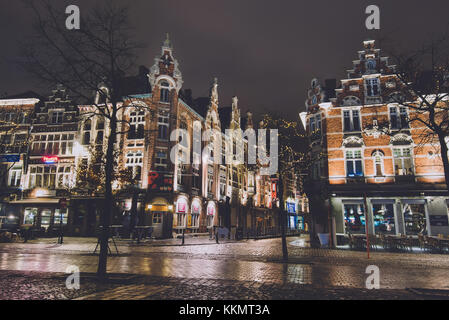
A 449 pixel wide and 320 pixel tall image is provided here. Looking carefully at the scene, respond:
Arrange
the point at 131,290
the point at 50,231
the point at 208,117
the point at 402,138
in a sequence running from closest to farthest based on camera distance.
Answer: the point at 131,290
the point at 402,138
the point at 50,231
the point at 208,117

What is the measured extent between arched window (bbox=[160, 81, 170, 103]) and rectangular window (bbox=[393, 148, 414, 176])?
72.5ft

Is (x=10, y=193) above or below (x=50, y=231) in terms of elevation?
above

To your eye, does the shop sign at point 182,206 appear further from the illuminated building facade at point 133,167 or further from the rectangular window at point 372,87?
the rectangular window at point 372,87

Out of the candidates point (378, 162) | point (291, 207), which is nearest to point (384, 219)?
point (378, 162)

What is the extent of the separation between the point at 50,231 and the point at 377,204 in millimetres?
29862

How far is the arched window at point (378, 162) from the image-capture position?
75.0 feet

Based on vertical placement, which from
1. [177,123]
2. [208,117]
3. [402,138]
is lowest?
[402,138]

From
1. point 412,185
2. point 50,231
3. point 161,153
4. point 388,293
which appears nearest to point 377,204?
point 412,185

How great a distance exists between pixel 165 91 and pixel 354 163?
796 inches

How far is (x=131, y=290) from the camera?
285 inches

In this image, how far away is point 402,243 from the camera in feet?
63.6

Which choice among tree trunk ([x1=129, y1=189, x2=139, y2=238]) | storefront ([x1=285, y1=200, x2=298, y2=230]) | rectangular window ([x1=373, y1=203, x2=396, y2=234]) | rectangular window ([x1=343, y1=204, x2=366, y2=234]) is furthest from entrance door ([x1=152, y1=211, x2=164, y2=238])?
storefront ([x1=285, y1=200, x2=298, y2=230])
